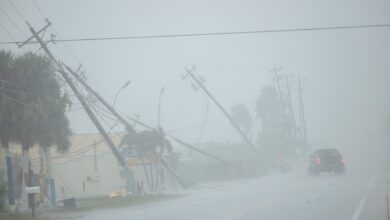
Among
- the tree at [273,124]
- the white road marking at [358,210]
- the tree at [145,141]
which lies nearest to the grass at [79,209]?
the tree at [145,141]

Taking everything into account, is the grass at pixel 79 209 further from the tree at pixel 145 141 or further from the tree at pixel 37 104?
the tree at pixel 145 141

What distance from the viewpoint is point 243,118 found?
334 feet

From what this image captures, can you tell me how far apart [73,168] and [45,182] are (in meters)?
16.9

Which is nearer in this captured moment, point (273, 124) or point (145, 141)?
point (145, 141)

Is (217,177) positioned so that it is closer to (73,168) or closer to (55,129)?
(73,168)

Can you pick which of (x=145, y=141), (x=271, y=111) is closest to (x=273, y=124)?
(x=271, y=111)

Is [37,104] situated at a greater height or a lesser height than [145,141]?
greater

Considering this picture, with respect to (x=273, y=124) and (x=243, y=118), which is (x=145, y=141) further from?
(x=243, y=118)

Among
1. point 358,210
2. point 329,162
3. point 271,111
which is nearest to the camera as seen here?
point 358,210

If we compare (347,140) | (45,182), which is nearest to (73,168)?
(45,182)

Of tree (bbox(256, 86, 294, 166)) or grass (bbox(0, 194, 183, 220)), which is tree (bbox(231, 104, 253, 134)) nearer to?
tree (bbox(256, 86, 294, 166))

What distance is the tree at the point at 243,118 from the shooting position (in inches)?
3996

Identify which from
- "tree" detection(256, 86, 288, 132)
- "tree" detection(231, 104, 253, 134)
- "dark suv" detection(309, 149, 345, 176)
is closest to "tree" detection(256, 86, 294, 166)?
"tree" detection(256, 86, 288, 132)

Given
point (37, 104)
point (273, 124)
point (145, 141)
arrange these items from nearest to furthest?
point (37, 104), point (145, 141), point (273, 124)
